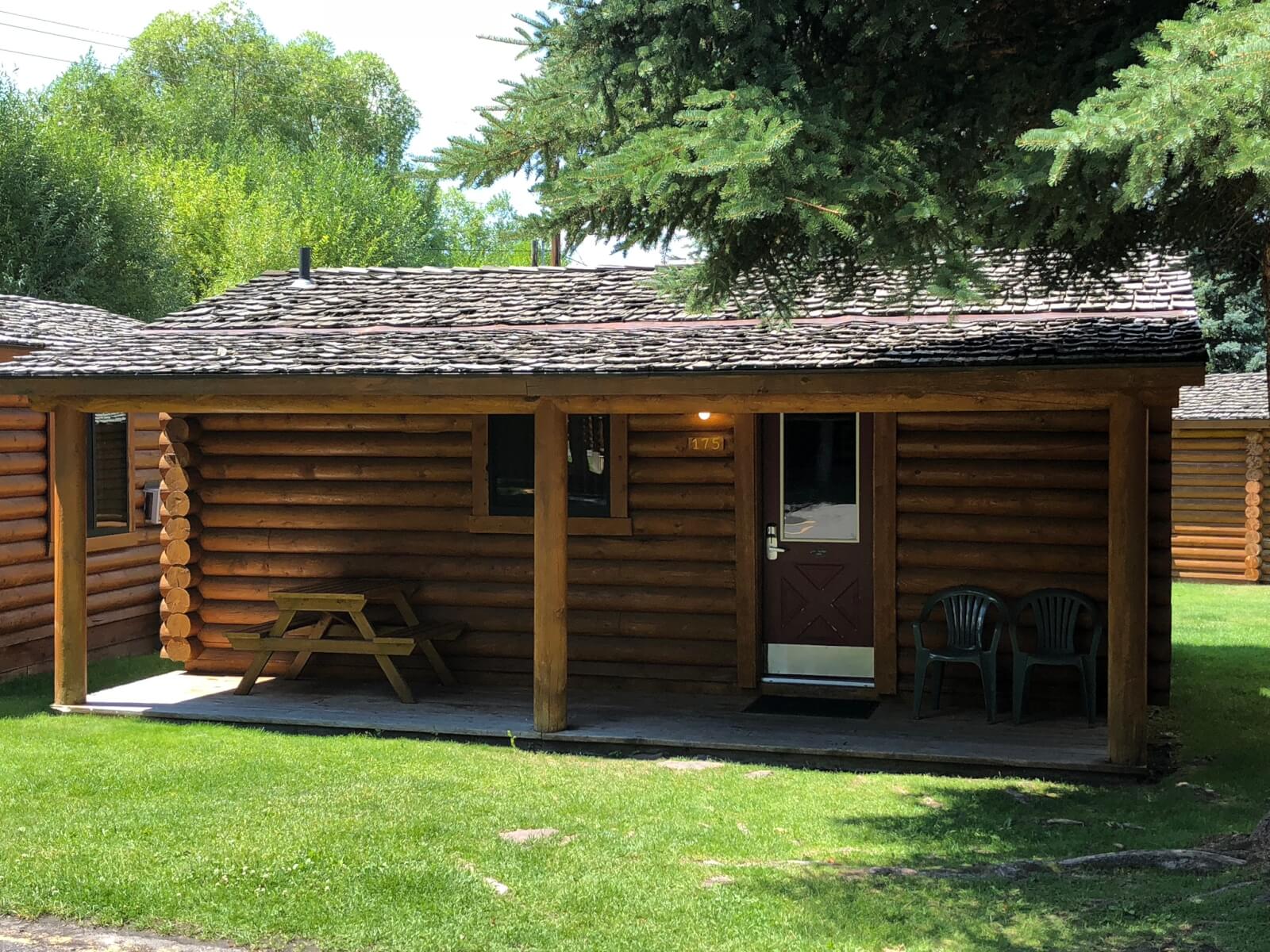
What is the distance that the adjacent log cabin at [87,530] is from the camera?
12047mm

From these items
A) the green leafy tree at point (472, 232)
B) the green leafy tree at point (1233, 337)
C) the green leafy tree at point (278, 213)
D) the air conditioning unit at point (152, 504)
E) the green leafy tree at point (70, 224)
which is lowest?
the air conditioning unit at point (152, 504)

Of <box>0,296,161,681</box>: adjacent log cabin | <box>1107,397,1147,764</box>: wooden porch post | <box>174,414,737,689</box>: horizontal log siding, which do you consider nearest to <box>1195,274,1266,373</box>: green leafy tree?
<box>174,414,737,689</box>: horizontal log siding

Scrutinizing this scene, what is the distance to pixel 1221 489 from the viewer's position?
21.5 m

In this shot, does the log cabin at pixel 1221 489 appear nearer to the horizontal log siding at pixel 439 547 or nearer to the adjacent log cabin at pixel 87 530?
the horizontal log siding at pixel 439 547

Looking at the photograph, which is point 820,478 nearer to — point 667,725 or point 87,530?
point 667,725

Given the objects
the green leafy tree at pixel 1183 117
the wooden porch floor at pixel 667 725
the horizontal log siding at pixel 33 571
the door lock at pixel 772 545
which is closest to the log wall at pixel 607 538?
the door lock at pixel 772 545

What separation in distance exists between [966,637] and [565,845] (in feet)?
14.6

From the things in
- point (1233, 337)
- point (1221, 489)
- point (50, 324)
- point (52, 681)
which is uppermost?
point (1233, 337)

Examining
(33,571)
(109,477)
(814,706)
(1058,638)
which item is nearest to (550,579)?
(814,706)

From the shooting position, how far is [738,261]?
6938 millimetres

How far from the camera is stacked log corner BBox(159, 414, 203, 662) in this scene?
11.6m

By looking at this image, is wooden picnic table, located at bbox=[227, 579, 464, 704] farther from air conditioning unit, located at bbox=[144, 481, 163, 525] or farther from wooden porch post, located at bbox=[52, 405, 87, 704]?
air conditioning unit, located at bbox=[144, 481, 163, 525]

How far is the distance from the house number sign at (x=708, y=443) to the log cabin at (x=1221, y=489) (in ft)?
41.8

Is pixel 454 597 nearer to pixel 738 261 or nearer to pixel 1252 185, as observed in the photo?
pixel 738 261
